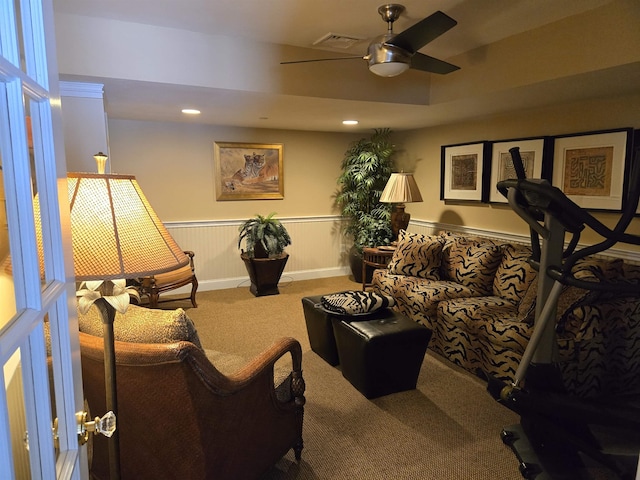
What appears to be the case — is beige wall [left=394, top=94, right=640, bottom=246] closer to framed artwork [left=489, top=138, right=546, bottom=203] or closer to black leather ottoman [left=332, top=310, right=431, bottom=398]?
framed artwork [left=489, top=138, right=546, bottom=203]

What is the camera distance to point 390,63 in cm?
213

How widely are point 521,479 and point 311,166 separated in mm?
4288

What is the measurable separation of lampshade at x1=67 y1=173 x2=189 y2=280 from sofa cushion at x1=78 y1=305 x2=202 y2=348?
0.94ft

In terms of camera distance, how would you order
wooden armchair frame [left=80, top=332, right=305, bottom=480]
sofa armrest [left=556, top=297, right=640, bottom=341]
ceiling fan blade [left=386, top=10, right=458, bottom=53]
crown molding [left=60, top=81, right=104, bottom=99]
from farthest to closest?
crown molding [left=60, top=81, right=104, bottom=99] < sofa armrest [left=556, top=297, right=640, bottom=341] < ceiling fan blade [left=386, top=10, right=458, bottom=53] < wooden armchair frame [left=80, top=332, right=305, bottom=480]

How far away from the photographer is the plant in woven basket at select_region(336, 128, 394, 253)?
512 cm

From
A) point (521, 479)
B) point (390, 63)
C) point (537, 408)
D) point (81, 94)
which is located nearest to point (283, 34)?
point (390, 63)

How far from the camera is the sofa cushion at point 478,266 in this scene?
3.46 metres

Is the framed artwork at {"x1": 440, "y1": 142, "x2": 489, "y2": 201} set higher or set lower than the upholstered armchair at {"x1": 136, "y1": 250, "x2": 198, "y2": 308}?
higher

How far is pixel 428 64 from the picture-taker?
2383 mm

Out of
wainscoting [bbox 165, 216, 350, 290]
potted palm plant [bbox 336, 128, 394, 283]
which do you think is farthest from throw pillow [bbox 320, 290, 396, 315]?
wainscoting [bbox 165, 216, 350, 290]

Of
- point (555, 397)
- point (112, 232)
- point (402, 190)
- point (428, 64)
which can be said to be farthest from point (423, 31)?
point (402, 190)

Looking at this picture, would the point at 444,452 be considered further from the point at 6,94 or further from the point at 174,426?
the point at 6,94

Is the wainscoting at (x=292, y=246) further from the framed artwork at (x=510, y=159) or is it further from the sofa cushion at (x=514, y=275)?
the sofa cushion at (x=514, y=275)

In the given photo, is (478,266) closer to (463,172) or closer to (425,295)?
(425,295)
